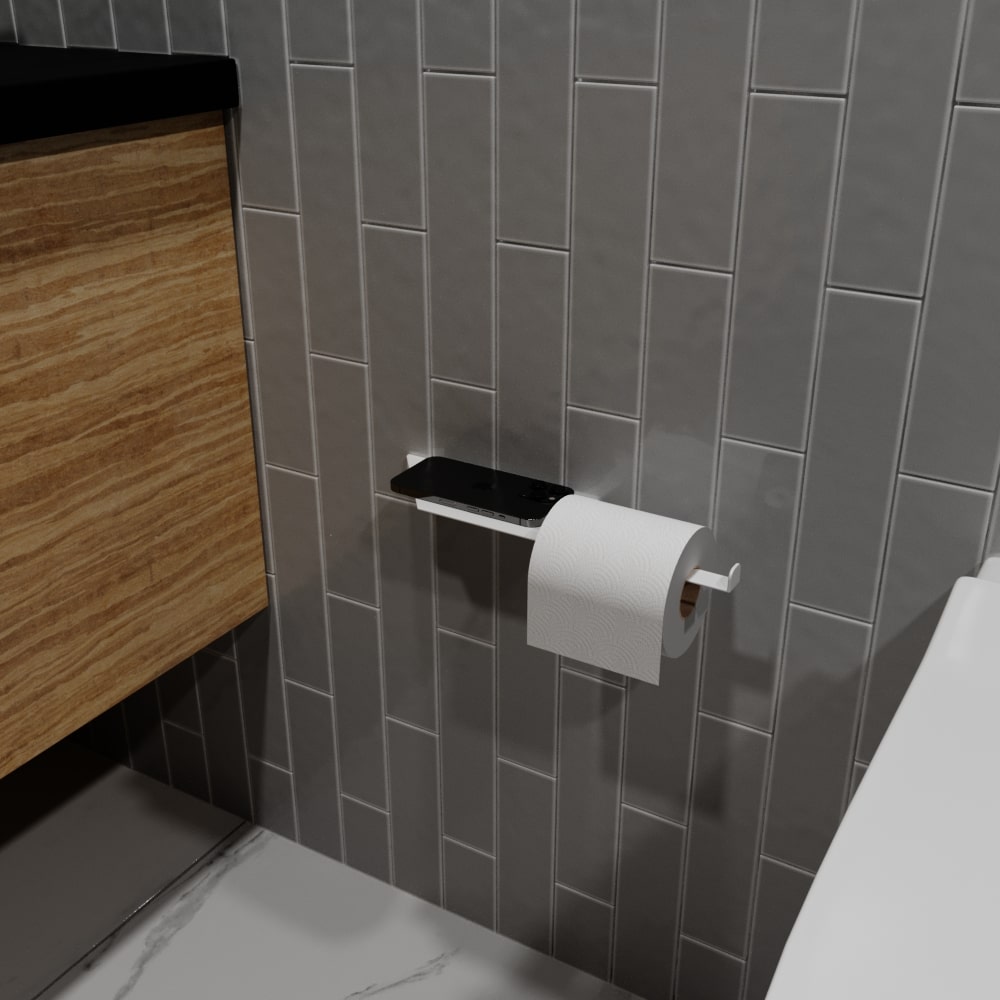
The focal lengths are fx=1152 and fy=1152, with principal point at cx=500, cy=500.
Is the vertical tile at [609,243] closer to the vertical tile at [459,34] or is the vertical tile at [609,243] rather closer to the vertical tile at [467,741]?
the vertical tile at [459,34]

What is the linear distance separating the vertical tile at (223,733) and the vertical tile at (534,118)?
72 centimetres

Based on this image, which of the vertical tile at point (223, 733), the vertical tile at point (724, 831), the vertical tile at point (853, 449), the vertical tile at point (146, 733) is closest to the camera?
the vertical tile at point (853, 449)

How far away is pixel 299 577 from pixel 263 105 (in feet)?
1.70

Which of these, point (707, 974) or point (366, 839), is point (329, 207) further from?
point (707, 974)

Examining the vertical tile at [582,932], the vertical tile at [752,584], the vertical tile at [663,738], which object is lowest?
the vertical tile at [582,932]

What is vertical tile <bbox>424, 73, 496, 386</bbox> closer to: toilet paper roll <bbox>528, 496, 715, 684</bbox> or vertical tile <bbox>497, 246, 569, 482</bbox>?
vertical tile <bbox>497, 246, 569, 482</bbox>

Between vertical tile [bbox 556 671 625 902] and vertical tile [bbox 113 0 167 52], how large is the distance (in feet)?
2.47

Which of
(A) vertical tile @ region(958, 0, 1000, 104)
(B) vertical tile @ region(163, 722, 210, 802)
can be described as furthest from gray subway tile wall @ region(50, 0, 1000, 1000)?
(B) vertical tile @ region(163, 722, 210, 802)

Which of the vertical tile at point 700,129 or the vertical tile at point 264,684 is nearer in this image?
the vertical tile at point 700,129

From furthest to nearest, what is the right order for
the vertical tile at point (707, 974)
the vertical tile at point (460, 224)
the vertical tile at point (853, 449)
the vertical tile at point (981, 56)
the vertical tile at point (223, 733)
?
the vertical tile at point (223, 733)
the vertical tile at point (707, 974)
the vertical tile at point (460, 224)
the vertical tile at point (853, 449)
the vertical tile at point (981, 56)

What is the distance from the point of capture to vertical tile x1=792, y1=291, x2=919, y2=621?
90cm

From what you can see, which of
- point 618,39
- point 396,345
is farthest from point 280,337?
point 618,39

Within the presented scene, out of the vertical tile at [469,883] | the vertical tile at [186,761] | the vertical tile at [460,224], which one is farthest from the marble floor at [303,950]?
the vertical tile at [460,224]

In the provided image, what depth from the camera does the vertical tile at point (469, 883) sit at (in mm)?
1355
